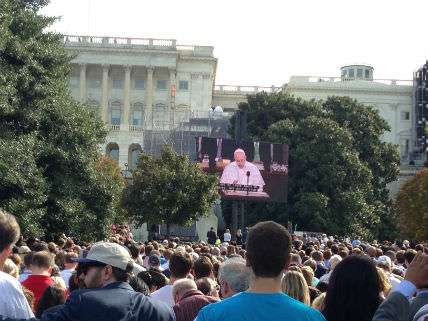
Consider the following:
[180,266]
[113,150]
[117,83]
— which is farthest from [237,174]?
[117,83]

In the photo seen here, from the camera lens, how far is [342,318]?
622cm

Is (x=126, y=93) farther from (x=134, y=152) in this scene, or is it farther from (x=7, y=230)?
(x=7, y=230)

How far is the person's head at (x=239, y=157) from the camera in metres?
44.2

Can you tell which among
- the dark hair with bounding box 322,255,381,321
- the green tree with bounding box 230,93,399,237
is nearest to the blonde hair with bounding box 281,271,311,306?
the dark hair with bounding box 322,255,381,321

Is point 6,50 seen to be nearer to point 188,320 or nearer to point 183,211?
point 183,211

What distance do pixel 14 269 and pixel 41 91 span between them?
2321 cm

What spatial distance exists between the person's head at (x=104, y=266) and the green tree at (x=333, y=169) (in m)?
48.3

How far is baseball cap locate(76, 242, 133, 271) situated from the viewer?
577 cm

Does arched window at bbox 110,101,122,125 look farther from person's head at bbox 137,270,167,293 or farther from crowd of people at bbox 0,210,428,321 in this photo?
crowd of people at bbox 0,210,428,321

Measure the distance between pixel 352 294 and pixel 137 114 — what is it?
10350cm

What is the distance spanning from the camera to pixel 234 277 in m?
6.75

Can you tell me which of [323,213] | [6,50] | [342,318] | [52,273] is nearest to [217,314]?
[342,318]

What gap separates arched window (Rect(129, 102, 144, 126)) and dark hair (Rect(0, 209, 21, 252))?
336ft

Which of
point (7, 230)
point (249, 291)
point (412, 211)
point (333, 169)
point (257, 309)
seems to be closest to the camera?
point (257, 309)
